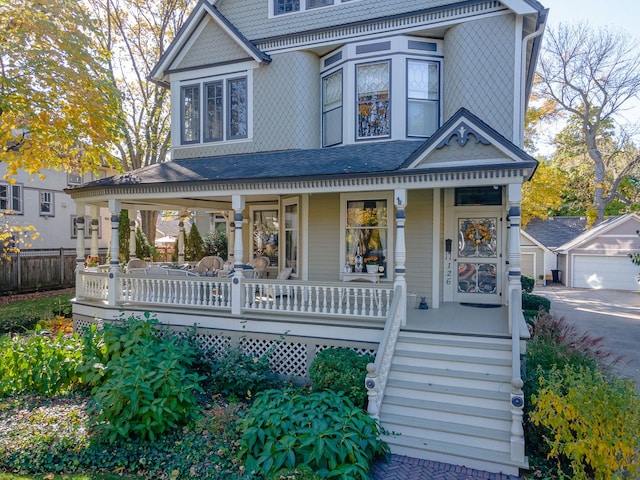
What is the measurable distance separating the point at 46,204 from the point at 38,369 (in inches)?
790

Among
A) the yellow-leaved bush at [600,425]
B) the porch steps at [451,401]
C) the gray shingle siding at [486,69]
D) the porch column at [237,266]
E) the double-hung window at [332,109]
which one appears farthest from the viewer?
the double-hung window at [332,109]

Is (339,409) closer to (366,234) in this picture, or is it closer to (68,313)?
(366,234)

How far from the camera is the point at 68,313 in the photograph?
45.8 ft

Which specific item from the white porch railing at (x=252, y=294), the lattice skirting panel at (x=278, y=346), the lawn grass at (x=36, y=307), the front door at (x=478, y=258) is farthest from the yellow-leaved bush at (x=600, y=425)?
the lawn grass at (x=36, y=307)

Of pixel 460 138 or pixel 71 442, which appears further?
pixel 460 138

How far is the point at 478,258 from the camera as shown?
10.0 m

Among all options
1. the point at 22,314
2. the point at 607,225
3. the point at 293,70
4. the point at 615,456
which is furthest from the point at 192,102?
the point at 607,225

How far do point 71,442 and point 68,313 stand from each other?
9.46 metres

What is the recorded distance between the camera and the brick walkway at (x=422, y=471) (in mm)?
5348

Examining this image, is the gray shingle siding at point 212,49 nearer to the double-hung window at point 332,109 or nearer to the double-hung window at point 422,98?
the double-hung window at point 332,109

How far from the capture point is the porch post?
5.54 m

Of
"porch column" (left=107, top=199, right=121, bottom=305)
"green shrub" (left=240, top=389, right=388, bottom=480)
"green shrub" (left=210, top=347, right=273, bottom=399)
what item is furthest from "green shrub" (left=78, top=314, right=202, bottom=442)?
"porch column" (left=107, top=199, right=121, bottom=305)

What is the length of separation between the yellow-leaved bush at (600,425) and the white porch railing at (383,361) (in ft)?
7.34

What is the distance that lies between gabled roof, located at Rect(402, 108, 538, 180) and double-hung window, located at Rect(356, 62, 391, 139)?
2.84 metres
